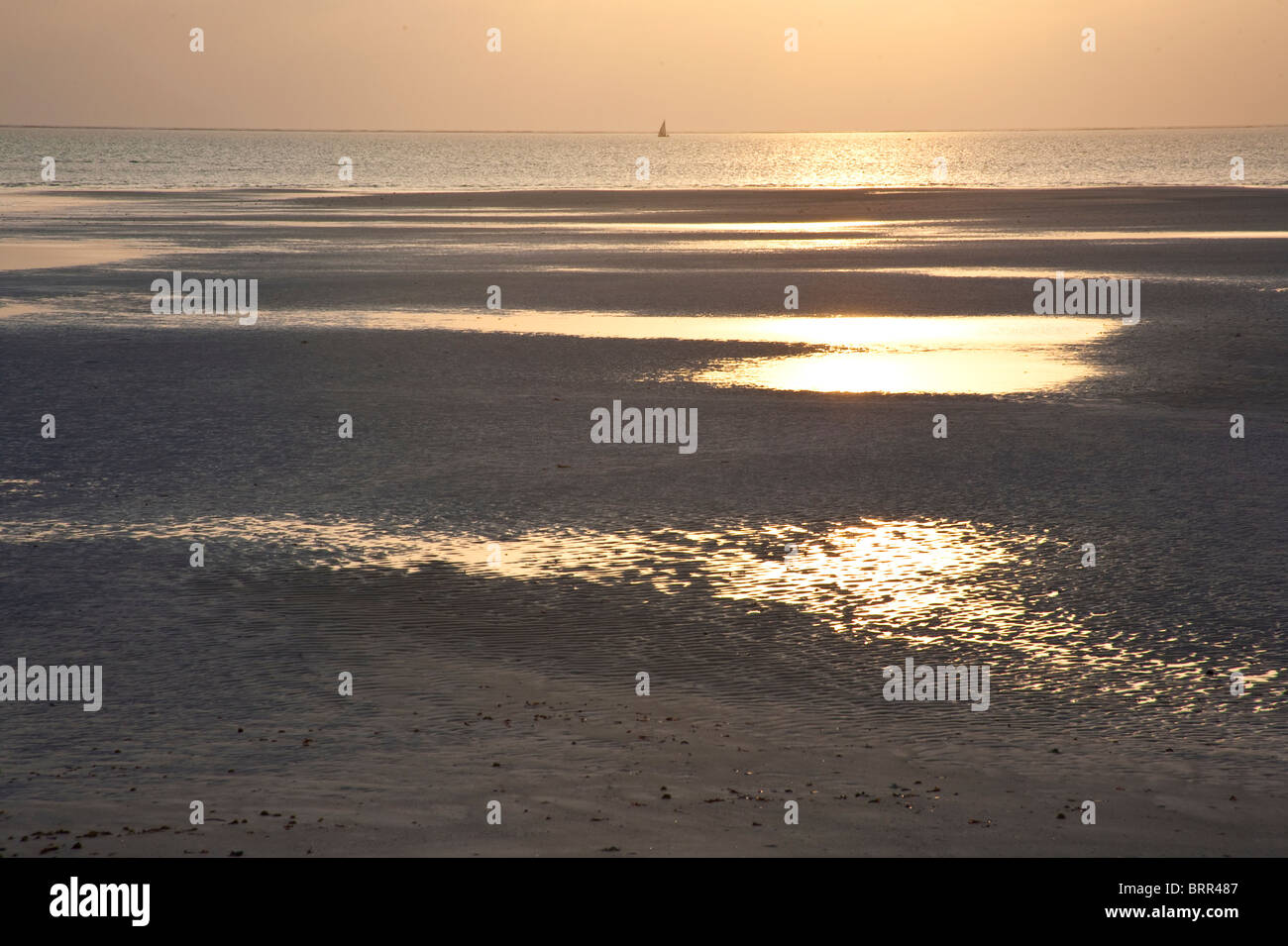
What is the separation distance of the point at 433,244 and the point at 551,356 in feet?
74.2

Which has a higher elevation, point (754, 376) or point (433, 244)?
point (433, 244)

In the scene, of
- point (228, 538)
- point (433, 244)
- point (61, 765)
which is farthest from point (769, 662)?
point (433, 244)

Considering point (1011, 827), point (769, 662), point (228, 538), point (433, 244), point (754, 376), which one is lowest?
point (1011, 827)

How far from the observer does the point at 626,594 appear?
9617mm

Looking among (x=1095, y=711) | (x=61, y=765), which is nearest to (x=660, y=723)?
(x=1095, y=711)

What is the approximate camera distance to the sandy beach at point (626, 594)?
6.43m

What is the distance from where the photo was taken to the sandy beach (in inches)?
253

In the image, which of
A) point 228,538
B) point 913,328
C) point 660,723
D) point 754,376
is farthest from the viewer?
point 913,328

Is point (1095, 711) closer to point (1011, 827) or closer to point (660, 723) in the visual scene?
point (1011, 827)

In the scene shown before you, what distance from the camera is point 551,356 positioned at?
20.2m

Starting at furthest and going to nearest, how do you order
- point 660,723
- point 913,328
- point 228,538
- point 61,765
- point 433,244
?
point 433,244
point 913,328
point 228,538
point 660,723
point 61,765

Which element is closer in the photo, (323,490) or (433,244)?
(323,490)

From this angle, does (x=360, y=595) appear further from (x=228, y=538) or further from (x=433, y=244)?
(x=433, y=244)

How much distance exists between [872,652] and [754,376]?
1031 cm
